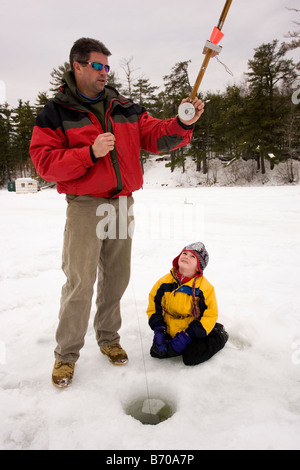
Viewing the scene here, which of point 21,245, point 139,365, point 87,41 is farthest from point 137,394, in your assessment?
point 21,245

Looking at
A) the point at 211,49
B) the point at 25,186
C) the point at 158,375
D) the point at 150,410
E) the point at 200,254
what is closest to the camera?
the point at 211,49

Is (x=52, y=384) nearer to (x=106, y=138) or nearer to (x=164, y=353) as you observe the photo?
(x=164, y=353)

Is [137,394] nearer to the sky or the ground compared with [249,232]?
nearer to the ground

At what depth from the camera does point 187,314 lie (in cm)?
258

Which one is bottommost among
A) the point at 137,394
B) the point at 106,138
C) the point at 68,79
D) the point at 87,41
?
the point at 137,394

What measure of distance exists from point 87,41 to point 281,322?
9.44ft

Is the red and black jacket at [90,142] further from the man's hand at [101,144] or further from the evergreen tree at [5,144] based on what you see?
the evergreen tree at [5,144]

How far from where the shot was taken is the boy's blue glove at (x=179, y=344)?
8.03ft

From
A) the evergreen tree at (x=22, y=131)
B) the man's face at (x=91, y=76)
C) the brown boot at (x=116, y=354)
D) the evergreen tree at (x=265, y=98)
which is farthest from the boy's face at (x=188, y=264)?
the evergreen tree at (x=22, y=131)

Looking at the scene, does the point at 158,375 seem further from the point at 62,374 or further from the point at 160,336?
the point at 62,374

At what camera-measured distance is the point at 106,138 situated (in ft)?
6.29

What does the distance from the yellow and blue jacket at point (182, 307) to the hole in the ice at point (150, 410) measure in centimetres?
57

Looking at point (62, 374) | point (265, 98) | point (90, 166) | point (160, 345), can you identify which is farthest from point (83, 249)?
point (265, 98)

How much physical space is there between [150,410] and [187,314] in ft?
2.63
